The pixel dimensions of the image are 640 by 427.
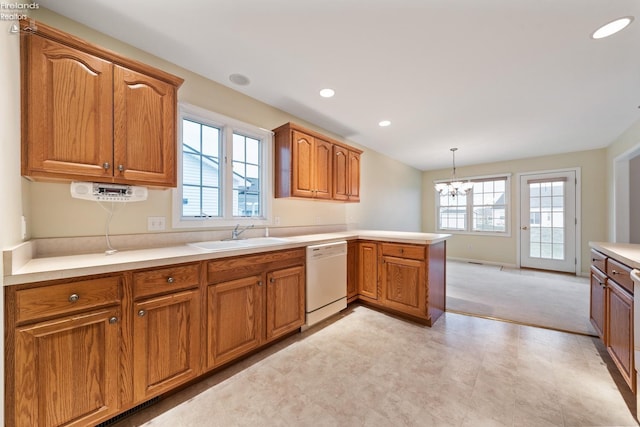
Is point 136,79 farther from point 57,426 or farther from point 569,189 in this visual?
point 569,189

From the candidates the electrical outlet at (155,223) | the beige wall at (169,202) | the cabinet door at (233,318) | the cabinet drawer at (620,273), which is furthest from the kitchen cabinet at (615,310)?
the electrical outlet at (155,223)

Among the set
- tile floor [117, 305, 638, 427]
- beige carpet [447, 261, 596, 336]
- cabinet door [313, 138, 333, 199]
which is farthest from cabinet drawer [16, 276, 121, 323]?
beige carpet [447, 261, 596, 336]

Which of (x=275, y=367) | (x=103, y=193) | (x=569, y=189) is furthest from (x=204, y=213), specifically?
(x=569, y=189)

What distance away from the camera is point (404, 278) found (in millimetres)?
2734

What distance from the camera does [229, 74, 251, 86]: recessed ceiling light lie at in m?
2.32

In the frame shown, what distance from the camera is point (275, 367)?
6.35ft

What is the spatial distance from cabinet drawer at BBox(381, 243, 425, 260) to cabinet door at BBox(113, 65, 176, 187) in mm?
2278

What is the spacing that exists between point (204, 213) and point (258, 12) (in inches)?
67.5

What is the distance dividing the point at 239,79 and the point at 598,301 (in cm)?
393

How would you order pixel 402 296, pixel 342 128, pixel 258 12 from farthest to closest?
pixel 342 128 < pixel 402 296 < pixel 258 12

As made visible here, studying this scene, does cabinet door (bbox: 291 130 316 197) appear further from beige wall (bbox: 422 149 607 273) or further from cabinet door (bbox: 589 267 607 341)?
beige wall (bbox: 422 149 607 273)

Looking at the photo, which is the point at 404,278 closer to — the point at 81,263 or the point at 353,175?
the point at 353,175

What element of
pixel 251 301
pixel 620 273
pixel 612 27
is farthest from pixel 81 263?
pixel 612 27

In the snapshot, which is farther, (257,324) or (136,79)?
(257,324)
